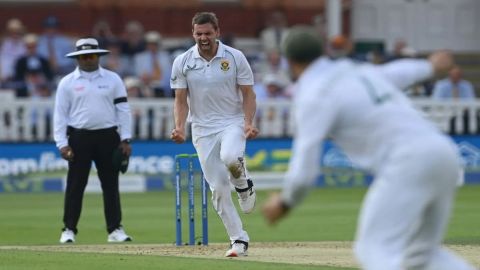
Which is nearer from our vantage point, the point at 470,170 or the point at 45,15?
the point at 470,170

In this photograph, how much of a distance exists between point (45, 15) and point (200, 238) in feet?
50.8

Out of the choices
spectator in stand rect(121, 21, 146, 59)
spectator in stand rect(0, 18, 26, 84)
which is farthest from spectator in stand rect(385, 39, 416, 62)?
spectator in stand rect(0, 18, 26, 84)

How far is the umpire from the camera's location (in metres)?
14.7

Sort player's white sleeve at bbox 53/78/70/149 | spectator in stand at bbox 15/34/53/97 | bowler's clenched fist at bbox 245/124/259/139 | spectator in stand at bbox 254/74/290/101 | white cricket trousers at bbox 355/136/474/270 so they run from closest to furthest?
white cricket trousers at bbox 355/136/474/270 < bowler's clenched fist at bbox 245/124/259/139 < player's white sleeve at bbox 53/78/70/149 < spectator in stand at bbox 15/34/53/97 < spectator in stand at bbox 254/74/290/101

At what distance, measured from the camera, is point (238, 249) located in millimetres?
12430

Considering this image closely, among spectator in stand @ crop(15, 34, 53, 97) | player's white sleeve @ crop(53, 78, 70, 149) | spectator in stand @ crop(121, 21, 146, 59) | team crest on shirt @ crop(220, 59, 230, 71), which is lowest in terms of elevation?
spectator in stand @ crop(15, 34, 53, 97)

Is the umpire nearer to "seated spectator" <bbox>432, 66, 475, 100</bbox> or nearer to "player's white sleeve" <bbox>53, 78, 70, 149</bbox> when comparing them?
"player's white sleeve" <bbox>53, 78, 70, 149</bbox>

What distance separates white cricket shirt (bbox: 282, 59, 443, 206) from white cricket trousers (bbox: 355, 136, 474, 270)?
0.09 m

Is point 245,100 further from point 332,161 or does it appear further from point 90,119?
point 332,161

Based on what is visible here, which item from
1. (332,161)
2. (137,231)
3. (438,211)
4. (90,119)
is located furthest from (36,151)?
(438,211)

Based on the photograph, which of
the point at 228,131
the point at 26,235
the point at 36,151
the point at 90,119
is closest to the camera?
the point at 228,131

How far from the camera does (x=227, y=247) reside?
13727 millimetres

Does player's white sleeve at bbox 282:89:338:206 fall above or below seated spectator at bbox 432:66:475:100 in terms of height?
above

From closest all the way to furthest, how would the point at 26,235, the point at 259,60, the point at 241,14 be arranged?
1. the point at 26,235
2. the point at 259,60
3. the point at 241,14
